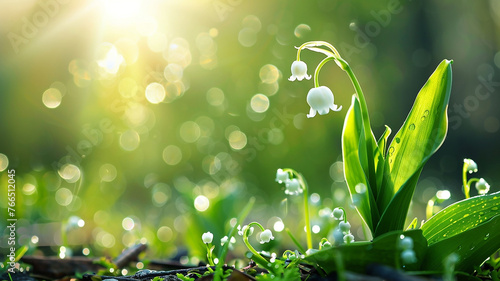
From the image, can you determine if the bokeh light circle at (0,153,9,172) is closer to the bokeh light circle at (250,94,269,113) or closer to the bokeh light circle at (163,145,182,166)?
the bokeh light circle at (163,145,182,166)

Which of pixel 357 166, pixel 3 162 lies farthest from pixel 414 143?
pixel 3 162

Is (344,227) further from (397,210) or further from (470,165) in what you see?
(470,165)

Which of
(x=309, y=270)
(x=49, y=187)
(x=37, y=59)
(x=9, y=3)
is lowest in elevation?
(x=309, y=270)

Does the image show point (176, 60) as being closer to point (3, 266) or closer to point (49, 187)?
point (49, 187)

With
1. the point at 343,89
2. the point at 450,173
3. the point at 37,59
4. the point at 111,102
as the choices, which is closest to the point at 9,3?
the point at 37,59

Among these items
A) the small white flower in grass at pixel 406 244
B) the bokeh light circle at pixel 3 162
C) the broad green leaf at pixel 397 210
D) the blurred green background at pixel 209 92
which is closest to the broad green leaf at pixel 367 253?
the small white flower in grass at pixel 406 244
